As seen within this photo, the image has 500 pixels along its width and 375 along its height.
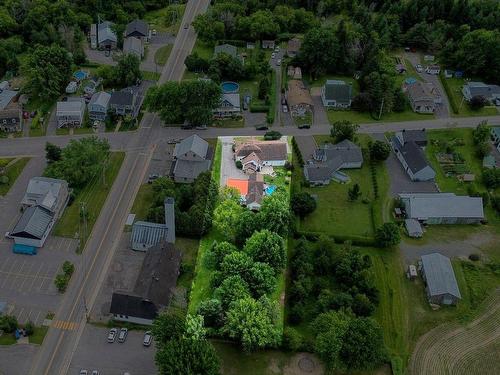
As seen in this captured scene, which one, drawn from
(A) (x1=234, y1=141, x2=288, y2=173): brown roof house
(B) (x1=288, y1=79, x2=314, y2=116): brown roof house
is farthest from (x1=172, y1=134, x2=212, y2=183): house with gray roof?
(B) (x1=288, y1=79, x2=314, y2=116): brown roof house

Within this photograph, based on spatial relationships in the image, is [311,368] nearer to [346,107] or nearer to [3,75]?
[346,107]

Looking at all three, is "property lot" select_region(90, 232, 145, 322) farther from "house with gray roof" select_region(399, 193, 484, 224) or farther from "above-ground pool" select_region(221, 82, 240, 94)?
"above-ground pool" select_region(221, 82, 240, 94)

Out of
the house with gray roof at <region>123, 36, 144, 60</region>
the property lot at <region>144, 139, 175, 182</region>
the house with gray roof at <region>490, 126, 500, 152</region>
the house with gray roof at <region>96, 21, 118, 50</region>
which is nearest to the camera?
the property lot at <region>144, 139, 175, 182</region>

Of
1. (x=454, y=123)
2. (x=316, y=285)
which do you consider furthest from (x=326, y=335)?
(x=454, y=123)

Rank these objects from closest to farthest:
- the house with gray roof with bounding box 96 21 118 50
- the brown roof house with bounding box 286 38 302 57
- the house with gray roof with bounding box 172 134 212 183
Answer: the house with gray roof with bounding box 172 134 212 183
the brown roof house with bounding box 286 38 302 57
the house with gray roof with bounding box 96 21 118 50

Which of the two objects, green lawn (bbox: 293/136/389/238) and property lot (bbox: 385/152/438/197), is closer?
green lawn (bbox: 293/136/389/238)
